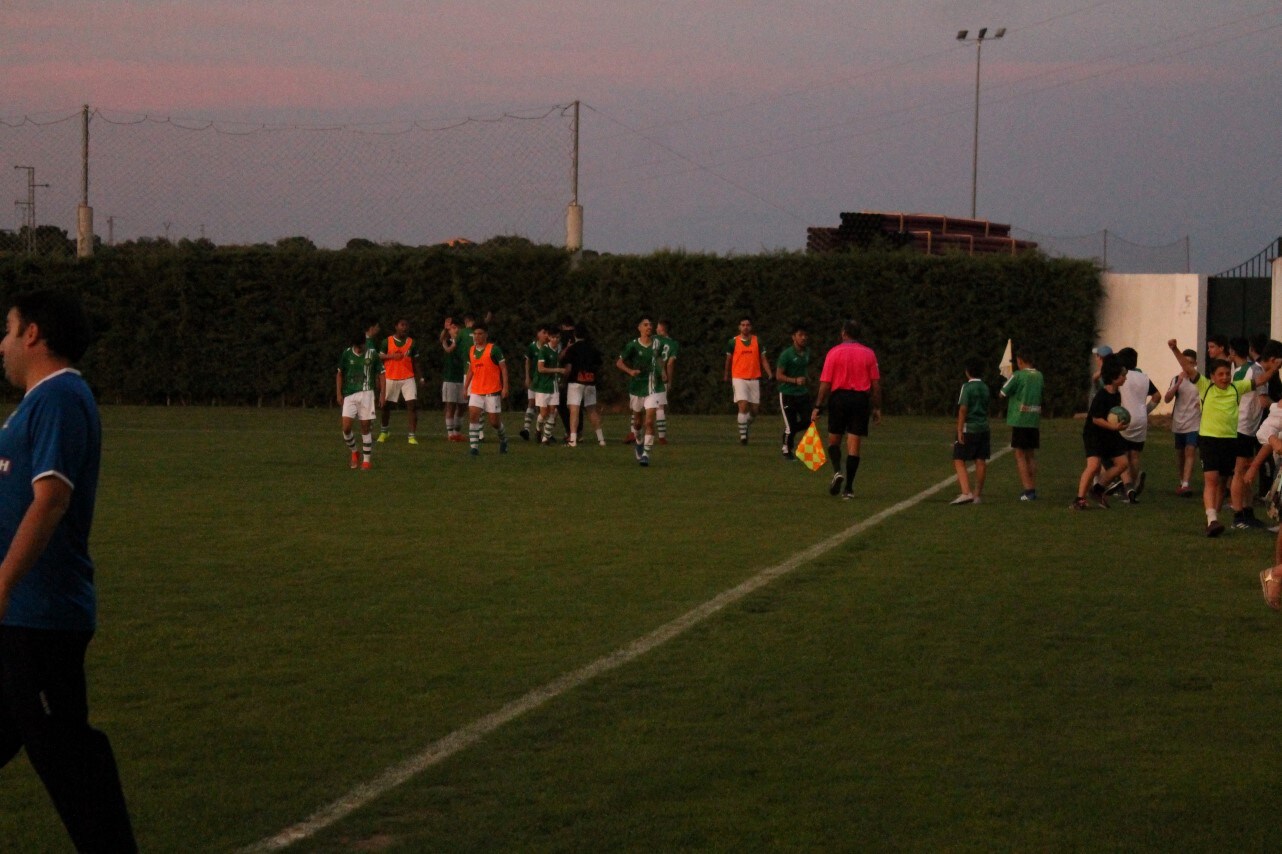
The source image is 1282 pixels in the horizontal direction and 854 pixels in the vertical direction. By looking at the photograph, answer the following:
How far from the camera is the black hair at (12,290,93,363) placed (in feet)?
15.9

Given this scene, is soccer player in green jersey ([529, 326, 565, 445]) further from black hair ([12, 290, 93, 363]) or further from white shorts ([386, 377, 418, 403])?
black hair ([12, 290, 93, 363])

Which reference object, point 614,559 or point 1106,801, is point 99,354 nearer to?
point 614,559

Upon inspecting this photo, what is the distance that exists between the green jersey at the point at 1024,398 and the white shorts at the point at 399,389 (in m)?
12.2

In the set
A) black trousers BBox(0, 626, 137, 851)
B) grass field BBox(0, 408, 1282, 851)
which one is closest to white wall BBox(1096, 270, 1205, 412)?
grass field BBox(0, 408, 1282, 851)

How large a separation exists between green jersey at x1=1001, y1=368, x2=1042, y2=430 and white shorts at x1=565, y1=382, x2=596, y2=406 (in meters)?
9.44

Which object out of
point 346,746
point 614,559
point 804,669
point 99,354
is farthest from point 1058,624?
point 99,354

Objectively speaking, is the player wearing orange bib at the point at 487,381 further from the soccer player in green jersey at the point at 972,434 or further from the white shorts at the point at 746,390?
the soccer player in green jersey at the point at 972,434

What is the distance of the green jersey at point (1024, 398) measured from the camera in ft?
57.7

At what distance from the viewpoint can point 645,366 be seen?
24.9m

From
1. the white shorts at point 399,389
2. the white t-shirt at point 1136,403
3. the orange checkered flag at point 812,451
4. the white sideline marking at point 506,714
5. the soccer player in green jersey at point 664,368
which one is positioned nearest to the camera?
the white sideline marking at point 506,714

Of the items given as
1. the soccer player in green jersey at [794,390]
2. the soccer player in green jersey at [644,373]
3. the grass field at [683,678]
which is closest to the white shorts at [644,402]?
the soccer player in green jersey at [644,373]

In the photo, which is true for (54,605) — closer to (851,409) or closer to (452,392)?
(851,409)

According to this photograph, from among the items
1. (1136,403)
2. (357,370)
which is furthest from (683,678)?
(357,370)

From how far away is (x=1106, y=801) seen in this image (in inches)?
241
